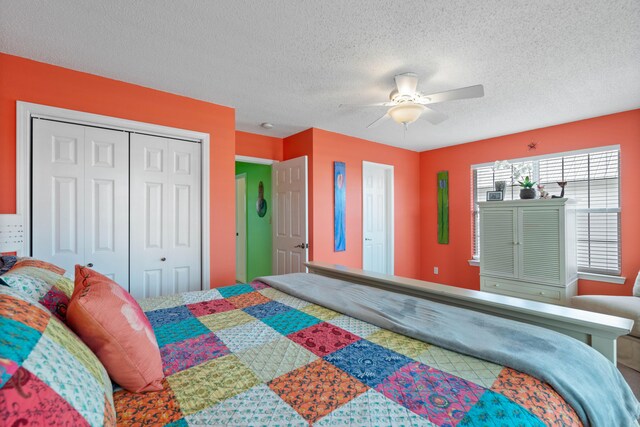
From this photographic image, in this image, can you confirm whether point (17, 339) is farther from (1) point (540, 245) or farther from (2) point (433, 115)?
(1) point (540, 245)

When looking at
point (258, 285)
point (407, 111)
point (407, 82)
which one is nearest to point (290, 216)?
point (258, 285)

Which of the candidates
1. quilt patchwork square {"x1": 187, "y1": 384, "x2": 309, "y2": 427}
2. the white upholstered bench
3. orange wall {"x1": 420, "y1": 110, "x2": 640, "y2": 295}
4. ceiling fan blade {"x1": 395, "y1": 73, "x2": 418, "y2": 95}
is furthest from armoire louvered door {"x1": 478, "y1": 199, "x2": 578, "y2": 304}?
quilt patchwork square {"x1": 187, "y1": 384, "x2": 309, "y2": 427}

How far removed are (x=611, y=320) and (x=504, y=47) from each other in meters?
1.79

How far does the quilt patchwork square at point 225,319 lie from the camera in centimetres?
137

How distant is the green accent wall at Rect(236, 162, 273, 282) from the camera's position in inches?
191

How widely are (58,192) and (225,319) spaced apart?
1.91 meters

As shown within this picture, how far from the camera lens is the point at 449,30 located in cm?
186

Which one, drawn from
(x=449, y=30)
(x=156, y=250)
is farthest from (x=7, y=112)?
(x=449, y=30)

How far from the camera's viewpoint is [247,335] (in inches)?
49.8

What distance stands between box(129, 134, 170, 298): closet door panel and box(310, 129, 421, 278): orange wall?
Answer: 175cm

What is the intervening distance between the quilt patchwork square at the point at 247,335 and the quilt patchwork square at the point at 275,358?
40 mm

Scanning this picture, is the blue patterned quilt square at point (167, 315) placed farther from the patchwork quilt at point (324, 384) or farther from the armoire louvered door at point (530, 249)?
the armoire louvered door at point (530, 249)

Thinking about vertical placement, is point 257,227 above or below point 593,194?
below

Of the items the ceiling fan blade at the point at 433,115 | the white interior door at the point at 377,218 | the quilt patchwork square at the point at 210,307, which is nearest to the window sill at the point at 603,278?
the white interior door at the point at 377,218
